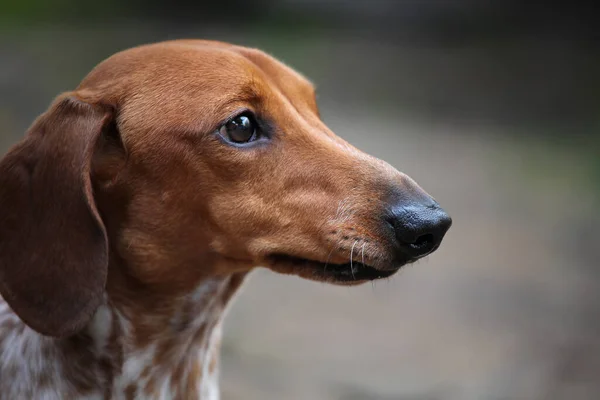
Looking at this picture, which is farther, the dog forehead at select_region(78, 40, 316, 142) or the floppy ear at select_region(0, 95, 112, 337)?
the dog forehead at select_region(78, 40, 316, 142)

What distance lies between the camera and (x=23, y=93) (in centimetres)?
1051

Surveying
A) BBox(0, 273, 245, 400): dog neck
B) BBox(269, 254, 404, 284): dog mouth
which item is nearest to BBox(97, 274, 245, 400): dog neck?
BBox(0, 273, 245, 400): dog neck

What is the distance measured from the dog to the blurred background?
8.17ft

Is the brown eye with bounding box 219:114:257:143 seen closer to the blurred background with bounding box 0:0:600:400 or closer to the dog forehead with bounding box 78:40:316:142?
the dog forehead with bounding box 78:40:316:142

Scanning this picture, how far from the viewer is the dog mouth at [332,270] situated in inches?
107

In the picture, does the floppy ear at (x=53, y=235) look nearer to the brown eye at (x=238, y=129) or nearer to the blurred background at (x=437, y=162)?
the brown eye at (x=238, y=129)

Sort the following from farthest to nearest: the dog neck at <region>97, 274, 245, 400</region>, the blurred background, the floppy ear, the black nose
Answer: the blurred background < the dog neck at <region>97, 274, 245, 400</region> < the floppy ear < the black nose

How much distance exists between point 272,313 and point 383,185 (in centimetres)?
380

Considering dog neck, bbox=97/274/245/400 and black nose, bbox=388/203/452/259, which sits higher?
black nose, bbox=388/203/452/259

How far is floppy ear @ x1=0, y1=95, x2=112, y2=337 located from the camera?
269cm

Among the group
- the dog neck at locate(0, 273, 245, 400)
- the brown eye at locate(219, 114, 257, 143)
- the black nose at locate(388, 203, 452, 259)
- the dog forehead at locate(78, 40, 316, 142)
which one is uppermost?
the dog forehead at locate(78, 40, 316, 142)

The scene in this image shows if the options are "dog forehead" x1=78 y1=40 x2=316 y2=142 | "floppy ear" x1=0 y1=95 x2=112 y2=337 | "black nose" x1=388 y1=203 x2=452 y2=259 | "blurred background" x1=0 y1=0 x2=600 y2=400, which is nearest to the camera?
"black nose" x1=388 y1=203 x2=452 y2=259

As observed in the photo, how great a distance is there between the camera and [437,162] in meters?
9.40

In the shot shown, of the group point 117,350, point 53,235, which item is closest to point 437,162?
point 117,350
